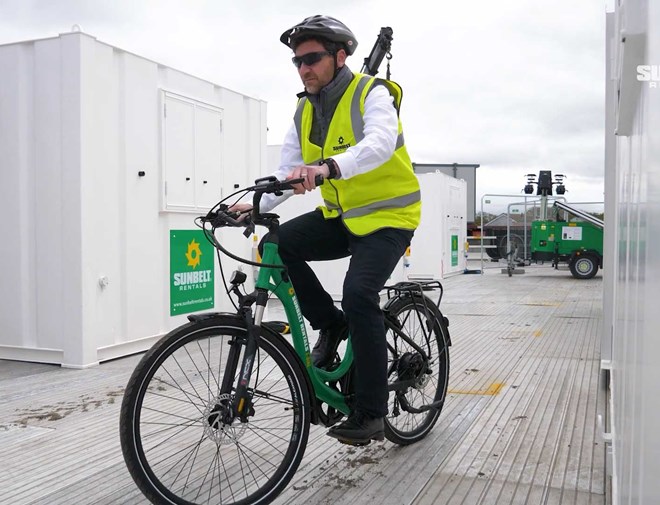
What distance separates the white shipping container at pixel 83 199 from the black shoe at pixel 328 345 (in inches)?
132

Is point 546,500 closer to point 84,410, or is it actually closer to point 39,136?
point 84,410

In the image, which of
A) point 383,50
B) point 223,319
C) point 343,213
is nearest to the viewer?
point 223,319

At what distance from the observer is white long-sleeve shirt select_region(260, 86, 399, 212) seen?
9.43ft

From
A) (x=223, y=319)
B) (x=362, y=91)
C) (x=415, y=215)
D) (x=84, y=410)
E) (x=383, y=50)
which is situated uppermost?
(x=383, y=50)

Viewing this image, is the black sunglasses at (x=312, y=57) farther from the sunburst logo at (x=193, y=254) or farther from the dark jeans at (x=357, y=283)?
the sunburst logo at (x=193, y=254)

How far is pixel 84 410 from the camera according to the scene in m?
4.70

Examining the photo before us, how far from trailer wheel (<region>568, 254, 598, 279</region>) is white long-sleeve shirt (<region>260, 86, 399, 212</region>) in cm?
1576

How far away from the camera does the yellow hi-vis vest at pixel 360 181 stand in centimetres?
322

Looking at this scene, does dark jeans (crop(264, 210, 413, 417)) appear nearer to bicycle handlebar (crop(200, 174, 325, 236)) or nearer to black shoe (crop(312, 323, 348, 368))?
black shoe (crop(312, 323, 348, 368))

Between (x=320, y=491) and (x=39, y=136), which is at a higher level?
(x=39, y=136)

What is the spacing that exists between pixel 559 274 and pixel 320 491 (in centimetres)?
1746

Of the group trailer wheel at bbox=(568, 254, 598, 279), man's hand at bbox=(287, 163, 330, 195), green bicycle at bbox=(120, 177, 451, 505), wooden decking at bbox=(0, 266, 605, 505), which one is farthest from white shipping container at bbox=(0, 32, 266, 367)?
trailer wheel at bbox=(568, 254, 598, 279)

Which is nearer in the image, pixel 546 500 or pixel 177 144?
pixel 546 500

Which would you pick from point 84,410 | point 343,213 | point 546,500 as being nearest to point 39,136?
point 84,410
